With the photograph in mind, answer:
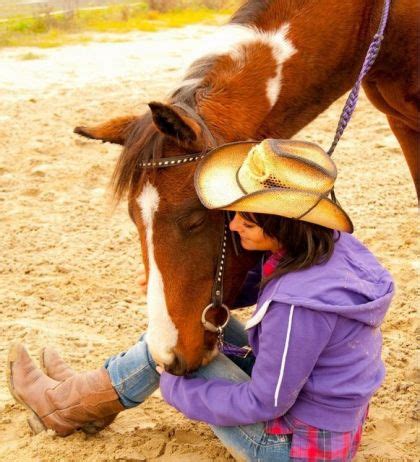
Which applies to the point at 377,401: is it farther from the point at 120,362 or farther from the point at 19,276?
the point at 19,276

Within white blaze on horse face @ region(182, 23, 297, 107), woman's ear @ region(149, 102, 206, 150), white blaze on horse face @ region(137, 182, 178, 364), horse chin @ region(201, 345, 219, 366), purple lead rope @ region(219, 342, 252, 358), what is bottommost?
purple lead rope @ region(219, 342, 252, 358)

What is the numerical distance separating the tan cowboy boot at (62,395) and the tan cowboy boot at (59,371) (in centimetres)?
4

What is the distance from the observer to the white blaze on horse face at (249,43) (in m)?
2.27

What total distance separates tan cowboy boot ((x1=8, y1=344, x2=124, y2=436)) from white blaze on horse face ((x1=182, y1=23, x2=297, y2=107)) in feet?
4.00

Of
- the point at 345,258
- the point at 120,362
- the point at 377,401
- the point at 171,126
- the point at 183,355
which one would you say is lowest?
the point at 377,401

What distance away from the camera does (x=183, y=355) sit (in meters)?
2.03

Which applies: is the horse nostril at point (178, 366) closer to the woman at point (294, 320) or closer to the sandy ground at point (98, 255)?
the woman at point (294, 320)

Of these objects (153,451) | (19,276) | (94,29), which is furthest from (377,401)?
(94,29)

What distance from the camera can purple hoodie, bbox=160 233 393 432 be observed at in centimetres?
178

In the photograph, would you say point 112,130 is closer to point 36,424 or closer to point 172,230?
point 172,230

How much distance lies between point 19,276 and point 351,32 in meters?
2.35

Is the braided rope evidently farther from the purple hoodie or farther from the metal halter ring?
the metal halter ring

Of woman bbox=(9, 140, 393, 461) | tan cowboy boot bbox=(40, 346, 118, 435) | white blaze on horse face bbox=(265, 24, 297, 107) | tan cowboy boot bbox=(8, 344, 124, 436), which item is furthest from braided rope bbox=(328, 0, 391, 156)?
tan cowboy boot bbox=(40, 346, 118, 435)

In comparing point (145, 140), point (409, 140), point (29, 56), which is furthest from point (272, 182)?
point (29, 56)
